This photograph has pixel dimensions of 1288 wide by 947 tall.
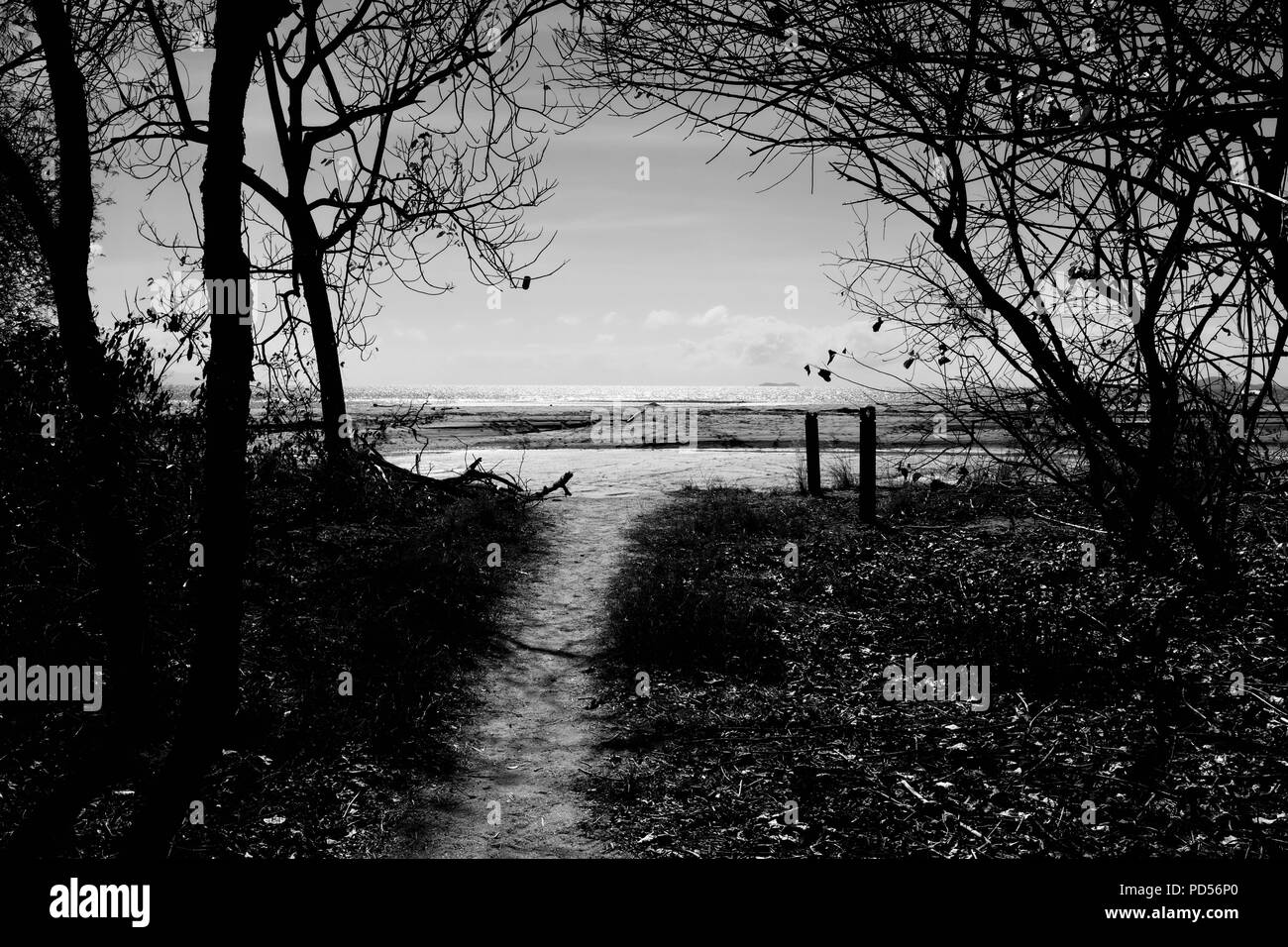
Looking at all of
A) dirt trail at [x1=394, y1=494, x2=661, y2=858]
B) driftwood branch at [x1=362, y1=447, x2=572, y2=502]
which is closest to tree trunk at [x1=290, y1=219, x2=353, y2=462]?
driftwood branch at [x1=362, y1=447, x2=572, y2=502]

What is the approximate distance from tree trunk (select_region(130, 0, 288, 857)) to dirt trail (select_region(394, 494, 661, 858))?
4.03 feet

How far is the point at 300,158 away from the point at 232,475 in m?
8.51

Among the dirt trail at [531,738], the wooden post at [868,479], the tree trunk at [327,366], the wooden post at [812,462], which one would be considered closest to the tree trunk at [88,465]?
the dirt trail at [531,738]

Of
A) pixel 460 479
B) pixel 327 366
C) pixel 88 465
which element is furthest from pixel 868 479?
pixel 88 465

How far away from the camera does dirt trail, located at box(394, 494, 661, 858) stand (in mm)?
4348

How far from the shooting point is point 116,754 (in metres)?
4.81

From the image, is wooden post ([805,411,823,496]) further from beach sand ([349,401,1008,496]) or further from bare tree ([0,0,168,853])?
bare tree ([0,0,168,853])

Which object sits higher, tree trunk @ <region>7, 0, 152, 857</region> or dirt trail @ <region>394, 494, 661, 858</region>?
tree trunk @ <region>7, 0, 152, 857</region>

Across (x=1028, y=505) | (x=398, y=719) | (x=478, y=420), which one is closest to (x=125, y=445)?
(x=398, y=719)

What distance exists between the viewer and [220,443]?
14.5 feet


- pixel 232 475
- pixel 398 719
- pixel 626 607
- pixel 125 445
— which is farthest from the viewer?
pixel 626 607

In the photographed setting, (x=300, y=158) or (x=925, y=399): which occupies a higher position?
(x=300, y=158)

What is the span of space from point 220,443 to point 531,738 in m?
2.65
